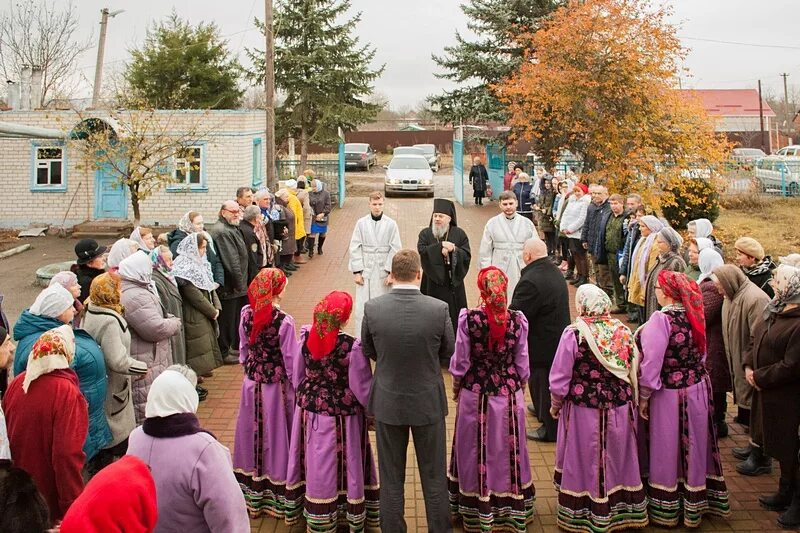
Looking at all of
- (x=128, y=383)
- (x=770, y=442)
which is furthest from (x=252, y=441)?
(x=770, y=442)

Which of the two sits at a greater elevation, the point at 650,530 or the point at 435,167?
the point at 435,167

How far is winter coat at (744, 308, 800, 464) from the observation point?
503 centimetres

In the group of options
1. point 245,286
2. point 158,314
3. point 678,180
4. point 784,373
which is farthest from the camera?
point 678,180

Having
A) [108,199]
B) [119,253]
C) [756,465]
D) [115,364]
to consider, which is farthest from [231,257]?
[108,199]

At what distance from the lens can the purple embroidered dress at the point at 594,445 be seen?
4.98 m

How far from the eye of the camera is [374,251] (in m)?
8.81

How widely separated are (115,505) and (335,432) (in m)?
Result: 2.35

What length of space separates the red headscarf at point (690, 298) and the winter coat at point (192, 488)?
3.18 m

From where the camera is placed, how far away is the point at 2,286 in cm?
1513

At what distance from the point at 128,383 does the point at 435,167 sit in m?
34.0

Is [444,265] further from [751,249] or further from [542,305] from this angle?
[751,249]

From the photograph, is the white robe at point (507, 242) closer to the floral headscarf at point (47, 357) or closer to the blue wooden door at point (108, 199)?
the floral headscarf at point (47, 357)

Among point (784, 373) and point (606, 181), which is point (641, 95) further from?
point (784, 373)


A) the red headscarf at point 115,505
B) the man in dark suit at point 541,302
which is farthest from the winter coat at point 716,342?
the red headscarf at point 115,505
